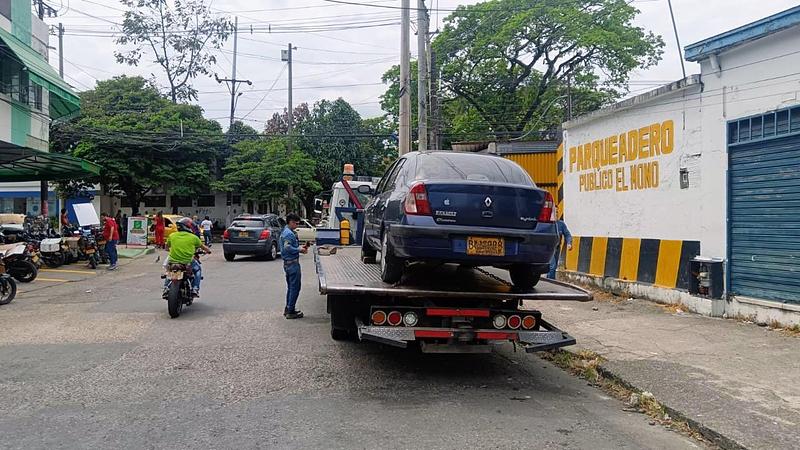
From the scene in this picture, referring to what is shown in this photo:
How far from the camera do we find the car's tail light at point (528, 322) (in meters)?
6.11

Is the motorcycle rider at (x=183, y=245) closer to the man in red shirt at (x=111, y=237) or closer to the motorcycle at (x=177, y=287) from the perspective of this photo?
the motorcycle at (x=177, y=287)

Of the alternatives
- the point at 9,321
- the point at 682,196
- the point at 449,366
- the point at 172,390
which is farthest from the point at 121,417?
the point at 682,196

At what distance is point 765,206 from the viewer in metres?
8.61

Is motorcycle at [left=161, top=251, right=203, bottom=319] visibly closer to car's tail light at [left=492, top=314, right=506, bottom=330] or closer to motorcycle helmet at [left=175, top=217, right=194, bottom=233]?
motorcycle helmet at [left=175, top=217, right=194, bottom=233]

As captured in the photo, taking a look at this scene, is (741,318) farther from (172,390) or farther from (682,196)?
(172,390)

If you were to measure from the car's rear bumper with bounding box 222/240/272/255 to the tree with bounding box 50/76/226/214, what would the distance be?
16.0 metres

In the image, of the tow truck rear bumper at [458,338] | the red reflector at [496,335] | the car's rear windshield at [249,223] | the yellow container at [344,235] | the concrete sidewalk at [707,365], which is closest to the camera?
the concrete sidewalk at [707,365]

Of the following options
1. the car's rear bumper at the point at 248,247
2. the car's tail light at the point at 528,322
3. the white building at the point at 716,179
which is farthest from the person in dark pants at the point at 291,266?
the car's rear bumper at the point at 248,247

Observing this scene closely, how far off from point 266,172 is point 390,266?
105 feet

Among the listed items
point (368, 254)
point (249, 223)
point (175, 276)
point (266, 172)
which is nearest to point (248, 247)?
point (249, 223)

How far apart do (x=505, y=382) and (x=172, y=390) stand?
10.8 feet

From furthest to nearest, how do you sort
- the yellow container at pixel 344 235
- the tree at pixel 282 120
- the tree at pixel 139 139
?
1. the tree at pixel 282 120
2. the tree at pixel 139 139
3. the yellow container at pixel 344 235

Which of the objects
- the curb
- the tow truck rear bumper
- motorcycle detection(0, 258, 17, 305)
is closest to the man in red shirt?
motorcycle detection(0, 258, 17, 305)

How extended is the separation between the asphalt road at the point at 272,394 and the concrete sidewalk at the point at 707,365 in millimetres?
440
